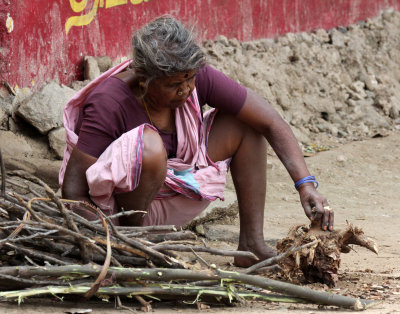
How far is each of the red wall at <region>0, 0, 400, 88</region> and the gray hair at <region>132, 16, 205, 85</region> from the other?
462 millimetres

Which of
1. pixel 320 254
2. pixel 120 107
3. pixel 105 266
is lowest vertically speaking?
pixel 320 254

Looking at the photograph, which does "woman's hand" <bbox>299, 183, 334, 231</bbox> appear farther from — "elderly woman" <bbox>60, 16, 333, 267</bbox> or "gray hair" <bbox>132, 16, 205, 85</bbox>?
"gray hair" <bbox>132, 16, 205, 85</bbox>

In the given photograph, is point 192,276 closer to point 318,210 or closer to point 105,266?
point 105,266

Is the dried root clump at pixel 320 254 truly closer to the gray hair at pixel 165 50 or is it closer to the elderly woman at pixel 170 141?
the elderly woman at pixel 170 141

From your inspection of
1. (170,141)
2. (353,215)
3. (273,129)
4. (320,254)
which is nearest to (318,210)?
(320,254)

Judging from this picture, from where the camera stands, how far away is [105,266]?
2.19 m

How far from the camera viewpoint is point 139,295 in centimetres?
235

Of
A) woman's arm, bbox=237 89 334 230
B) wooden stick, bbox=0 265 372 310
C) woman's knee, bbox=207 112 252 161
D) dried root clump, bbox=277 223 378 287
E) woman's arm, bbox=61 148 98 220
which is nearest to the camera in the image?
wooden stick, bbox=0 265 372 310

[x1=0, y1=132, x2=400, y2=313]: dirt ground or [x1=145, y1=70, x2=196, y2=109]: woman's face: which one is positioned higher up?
[x1=145, y1=70, x2=196, y2=109]: woman's face

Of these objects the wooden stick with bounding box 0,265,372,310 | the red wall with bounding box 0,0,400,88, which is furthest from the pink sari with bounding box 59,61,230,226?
the wooden stick with bounding box 0,265,372,310

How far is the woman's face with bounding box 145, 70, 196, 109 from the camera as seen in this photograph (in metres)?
2.88

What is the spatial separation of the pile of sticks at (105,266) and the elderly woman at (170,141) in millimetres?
319

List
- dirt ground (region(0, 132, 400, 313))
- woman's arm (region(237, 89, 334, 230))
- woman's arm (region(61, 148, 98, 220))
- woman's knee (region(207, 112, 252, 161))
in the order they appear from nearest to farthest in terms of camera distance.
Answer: dirt ground (region(0, 132, 400, 313)) < woman's arm (region(61, 148, 98, 220)) < woman's arm (region(237, 89, 334, 230)) < woman's knee (region(207, 112, 252, 161))

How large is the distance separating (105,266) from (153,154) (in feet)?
2.32
